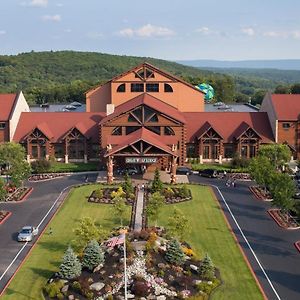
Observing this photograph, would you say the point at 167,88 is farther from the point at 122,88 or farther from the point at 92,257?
the point at 92,257

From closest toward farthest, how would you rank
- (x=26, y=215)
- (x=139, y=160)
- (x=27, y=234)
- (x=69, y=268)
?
(x=69, y=268) → (x=27, y=234) → (x=26, y=215) → (x=139, y=160)

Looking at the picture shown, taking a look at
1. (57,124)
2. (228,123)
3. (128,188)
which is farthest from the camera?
(57,124)

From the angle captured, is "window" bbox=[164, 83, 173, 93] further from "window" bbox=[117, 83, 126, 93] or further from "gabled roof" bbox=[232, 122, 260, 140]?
"gabled roof" bbox=[232, 122, 260, 140]

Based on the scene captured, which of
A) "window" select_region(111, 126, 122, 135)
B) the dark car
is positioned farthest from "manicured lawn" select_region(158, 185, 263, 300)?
"window" select_region(111, 126, 122, 135)

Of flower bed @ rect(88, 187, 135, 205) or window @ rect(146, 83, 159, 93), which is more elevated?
window @ rect(146, 83, 159, 93)

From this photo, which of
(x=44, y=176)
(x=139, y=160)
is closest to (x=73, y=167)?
(x=44, y=176)

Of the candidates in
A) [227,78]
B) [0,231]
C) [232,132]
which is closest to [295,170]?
[232,132]

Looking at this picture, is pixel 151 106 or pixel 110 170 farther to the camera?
pixel 151 106
